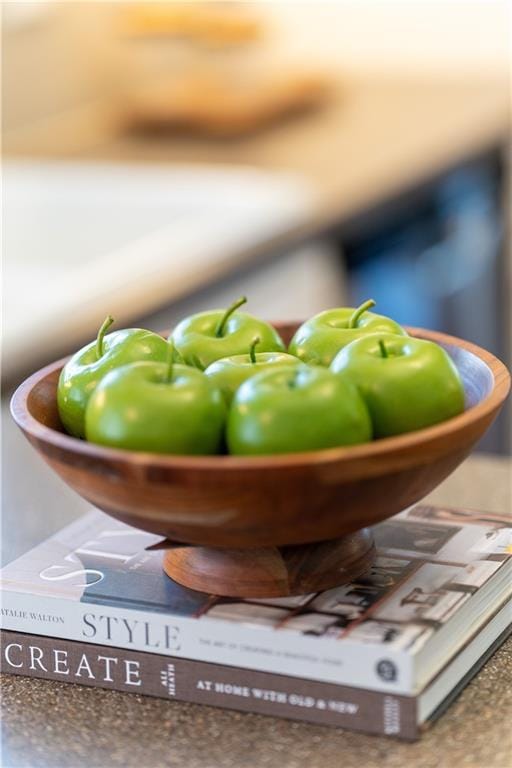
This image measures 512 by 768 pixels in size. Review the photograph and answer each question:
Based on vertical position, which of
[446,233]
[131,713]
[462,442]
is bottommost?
[446,233]

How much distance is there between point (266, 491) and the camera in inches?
27.2

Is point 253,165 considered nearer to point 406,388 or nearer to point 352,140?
point 352,140

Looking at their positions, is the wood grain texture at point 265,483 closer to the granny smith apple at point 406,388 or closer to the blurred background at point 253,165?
the granny smith apple at point 406,388

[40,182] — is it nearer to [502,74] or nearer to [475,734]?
[502,74]

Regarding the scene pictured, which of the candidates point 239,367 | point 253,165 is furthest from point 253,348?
point 253,165

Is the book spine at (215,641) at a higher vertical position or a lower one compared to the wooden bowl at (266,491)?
lower

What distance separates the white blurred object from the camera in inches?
71.2

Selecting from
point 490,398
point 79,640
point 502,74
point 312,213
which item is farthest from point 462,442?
point 502,74

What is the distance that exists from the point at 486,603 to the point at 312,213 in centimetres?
142

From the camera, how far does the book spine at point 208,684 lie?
2.41 ft

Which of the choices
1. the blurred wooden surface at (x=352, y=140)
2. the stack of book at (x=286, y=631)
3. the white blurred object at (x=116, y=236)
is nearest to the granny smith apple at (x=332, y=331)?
the stack of book at (x=286, y=631)

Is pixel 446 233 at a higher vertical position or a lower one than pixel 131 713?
lower

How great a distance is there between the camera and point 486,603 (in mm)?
815

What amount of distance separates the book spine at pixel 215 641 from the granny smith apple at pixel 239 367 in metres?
0.14
